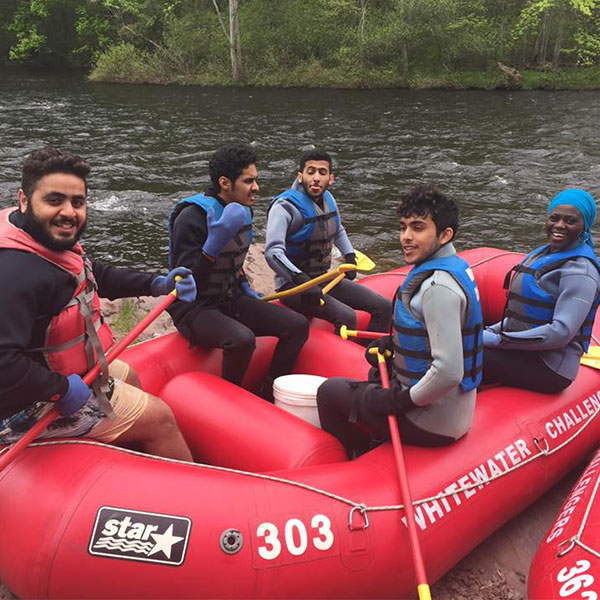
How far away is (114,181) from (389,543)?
815cm

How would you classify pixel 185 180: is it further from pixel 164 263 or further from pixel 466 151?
pixel 466 151

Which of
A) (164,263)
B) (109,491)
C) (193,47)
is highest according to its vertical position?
(193,47)

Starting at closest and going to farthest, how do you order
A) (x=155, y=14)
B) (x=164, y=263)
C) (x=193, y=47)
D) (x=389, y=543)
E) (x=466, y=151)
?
(x=389, y=543), (x=164, y=263), (x=466, y=151), (x=193, y=47), (x=155, y=14)

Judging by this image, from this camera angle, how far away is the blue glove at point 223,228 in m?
3.14

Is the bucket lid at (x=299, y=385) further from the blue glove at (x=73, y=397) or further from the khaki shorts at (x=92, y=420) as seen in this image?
the blue glove at (x=73, y=397)

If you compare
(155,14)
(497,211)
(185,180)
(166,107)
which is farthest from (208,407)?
(155,14)

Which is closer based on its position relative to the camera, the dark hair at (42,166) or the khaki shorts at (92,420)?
the dark hair at (42,166)

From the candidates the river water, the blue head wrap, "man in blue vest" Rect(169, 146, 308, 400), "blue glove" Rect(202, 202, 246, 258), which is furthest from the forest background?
"blue glove" Rect(202, 202, 246, 258)

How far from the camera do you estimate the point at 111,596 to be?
206cm

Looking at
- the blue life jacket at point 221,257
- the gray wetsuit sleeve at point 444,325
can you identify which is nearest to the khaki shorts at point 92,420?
the blue life jacket at point 221,257

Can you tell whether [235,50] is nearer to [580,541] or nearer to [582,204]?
[582,204]

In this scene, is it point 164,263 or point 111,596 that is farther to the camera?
point 164,263

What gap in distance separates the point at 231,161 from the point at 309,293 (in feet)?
3.20

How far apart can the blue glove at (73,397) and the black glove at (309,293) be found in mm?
1796
